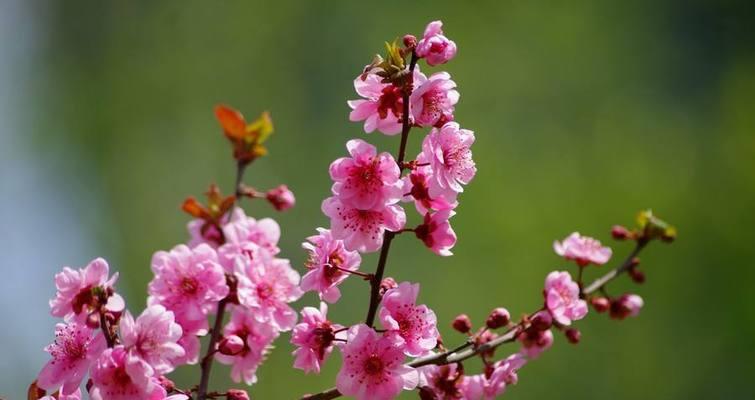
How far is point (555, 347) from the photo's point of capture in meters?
5.25

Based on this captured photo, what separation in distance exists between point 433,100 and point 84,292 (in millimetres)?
489

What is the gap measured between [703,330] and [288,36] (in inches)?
169

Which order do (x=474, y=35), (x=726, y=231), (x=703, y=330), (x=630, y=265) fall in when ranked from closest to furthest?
(x=630, y=265)
(x=703, y=330)
(x=726, y=231)
(x=474, y=35)

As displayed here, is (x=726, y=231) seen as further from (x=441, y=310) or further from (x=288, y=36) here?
(x=288, y=36)

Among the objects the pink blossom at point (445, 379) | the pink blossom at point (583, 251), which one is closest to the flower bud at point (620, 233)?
the pink blossom at point (583, 251)

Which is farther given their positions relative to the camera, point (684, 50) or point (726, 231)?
point (684, 50)

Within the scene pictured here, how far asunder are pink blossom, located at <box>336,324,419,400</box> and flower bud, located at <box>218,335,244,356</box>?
16 cm

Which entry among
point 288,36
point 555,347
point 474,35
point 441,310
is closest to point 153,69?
point 288,36

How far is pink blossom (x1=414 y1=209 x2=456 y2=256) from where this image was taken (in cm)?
101

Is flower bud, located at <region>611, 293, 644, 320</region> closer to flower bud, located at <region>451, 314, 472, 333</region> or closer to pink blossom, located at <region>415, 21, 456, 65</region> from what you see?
flower bud, located at <region>451, 314, 472, 333</region>

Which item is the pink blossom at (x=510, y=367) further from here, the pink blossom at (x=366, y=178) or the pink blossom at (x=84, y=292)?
the pink blossom at (x=84, y=292)

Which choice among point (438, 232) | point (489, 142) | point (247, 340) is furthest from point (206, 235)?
point (489, 142)

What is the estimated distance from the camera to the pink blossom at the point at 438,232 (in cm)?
101

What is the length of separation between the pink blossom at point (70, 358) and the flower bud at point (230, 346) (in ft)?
0.48
